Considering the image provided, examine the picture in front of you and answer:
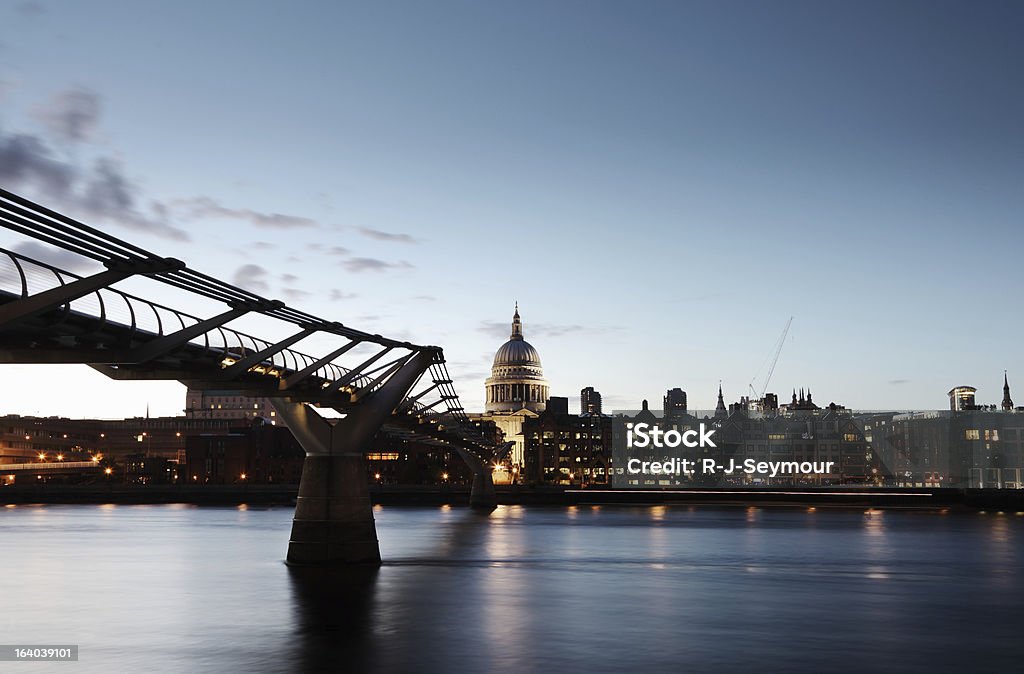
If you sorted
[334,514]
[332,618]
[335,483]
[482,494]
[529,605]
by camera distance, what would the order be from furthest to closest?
[482,494], [334,514], [335,483], [529,605], [332,618]

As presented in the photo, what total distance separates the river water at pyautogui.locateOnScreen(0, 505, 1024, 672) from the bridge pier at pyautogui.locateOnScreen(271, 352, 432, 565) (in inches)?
67.7

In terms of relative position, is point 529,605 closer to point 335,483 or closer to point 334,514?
point 335,483

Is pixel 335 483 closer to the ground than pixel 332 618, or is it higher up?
higher up

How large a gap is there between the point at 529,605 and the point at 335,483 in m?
12.6

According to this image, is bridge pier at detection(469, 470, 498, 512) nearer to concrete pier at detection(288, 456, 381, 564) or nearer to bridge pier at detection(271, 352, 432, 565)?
concrete pier at detection(288, 456, 381, 564)

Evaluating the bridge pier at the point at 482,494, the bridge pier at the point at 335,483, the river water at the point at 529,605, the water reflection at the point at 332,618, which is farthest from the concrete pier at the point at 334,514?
the bridge pier at the point at 482,494

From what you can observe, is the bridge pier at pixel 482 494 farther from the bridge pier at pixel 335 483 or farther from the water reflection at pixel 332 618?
the bridge pier at pixel 335 483

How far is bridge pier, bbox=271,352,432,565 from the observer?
176ft

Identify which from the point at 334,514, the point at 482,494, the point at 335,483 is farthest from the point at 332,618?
the point at 482,494

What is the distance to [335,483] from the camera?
53.4 meters

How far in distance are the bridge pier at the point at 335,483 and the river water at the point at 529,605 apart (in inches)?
67.7

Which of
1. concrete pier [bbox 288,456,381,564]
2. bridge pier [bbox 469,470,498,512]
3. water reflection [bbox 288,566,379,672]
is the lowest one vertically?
bridge pier [bbox 469,470,498,512]

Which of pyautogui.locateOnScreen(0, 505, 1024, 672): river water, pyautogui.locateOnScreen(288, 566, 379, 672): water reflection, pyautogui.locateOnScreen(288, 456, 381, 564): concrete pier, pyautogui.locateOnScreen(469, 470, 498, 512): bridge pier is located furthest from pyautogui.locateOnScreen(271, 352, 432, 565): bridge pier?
pyautogui.locateOnScreen(469, 470, 498, 512): bridge pier

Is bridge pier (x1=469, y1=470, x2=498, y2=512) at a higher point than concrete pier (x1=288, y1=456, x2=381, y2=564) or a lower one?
lower
